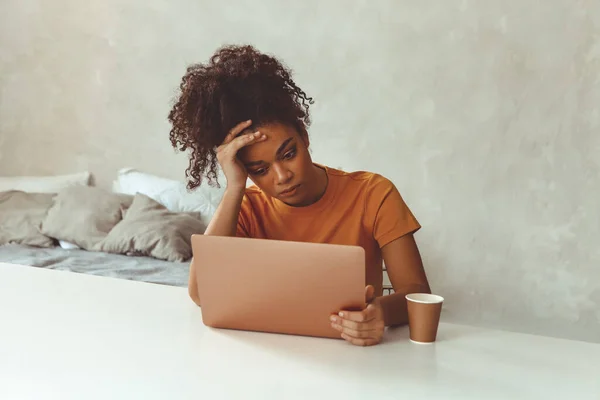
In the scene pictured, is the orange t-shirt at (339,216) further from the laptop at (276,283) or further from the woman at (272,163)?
the laptop at (276,283)

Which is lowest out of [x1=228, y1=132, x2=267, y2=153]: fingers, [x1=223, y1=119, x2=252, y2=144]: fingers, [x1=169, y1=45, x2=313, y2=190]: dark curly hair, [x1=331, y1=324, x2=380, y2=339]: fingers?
[x1=331, y1=324, x2=380, y2=339]: fingers

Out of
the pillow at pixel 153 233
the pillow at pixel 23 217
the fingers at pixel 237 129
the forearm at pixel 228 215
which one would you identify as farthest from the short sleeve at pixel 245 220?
the pillow at pixel 23 217

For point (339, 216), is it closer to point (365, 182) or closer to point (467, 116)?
point (365, 182)

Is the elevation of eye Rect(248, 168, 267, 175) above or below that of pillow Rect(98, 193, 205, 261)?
above

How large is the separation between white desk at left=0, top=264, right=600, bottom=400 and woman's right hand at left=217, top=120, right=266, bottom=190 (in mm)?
301

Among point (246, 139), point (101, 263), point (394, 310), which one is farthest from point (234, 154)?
point (101, 263)

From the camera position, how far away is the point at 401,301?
117 centimetres

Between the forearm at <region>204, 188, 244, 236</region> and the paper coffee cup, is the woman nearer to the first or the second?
the forearm at <region>204, 188, 244, 236</region>

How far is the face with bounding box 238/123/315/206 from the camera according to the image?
1.34 m

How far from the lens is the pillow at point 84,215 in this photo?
297cm

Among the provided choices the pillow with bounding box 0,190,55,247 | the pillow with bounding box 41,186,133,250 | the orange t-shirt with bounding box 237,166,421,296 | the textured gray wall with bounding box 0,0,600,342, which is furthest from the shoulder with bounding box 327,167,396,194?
the pillow with bounding box 0,190,55,247

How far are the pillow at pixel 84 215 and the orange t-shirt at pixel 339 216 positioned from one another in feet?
5.41

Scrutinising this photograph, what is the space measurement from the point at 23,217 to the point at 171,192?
0.75 m

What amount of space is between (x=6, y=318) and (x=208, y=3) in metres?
2.42
